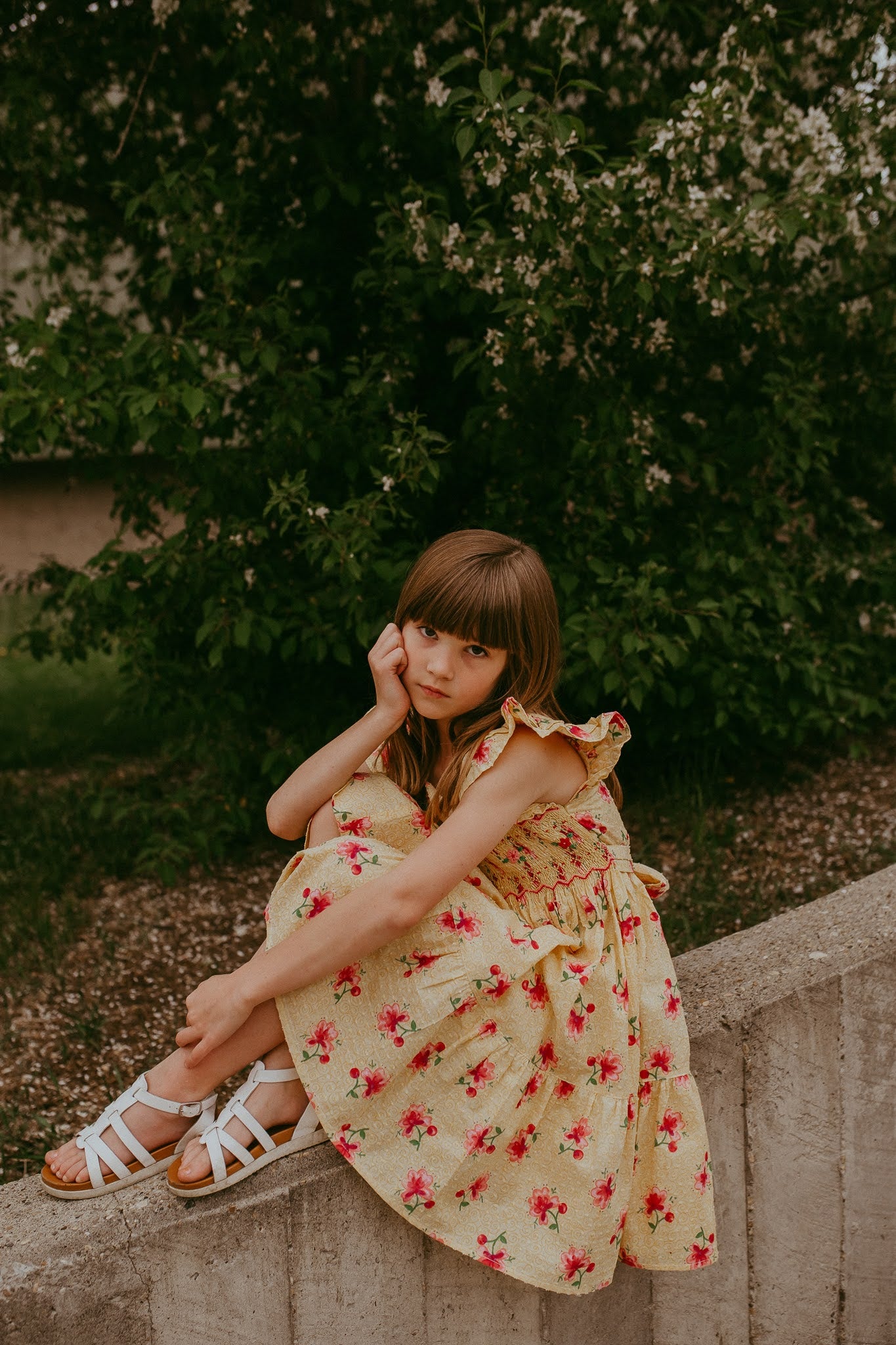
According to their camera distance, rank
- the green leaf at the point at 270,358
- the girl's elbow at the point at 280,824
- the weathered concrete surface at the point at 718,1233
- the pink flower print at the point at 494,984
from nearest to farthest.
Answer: the weathered concrete surface at the point at 718,1233
the pink flower print at the point at 494,984
the girl's elbow at the point at 280,824
the green leaf at the point at 270,358

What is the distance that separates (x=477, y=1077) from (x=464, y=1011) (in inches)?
3.7

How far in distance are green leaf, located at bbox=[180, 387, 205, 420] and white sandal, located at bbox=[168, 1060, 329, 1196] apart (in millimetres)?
1532

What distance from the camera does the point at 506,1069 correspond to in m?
1.64

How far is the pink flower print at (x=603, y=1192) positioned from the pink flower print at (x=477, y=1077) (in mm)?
221

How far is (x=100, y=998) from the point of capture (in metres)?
2.91

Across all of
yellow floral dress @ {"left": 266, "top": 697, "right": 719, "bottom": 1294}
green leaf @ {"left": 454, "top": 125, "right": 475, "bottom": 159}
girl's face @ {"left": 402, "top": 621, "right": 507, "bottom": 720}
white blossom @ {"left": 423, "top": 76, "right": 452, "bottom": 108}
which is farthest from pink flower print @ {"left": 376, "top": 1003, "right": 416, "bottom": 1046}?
white blossom @ {"left": 423, "top": 76, "right": 452, "bottom": 108}

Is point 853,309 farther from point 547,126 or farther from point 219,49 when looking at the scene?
point 219,49

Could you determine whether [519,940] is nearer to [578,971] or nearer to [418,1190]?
[578,971]

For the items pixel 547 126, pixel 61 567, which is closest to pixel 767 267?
pixel 547 126

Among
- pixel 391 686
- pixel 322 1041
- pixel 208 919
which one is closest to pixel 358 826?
pixel 391 686

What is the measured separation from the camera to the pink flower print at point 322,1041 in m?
1.62

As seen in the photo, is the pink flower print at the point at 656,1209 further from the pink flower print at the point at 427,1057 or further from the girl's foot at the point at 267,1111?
the girl's foot at the point at 267,1111

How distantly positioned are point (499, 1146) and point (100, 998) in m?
1.59

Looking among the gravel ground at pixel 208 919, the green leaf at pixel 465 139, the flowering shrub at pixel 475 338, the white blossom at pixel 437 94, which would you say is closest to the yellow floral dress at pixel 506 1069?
the gravel ground at pixel 208 919
